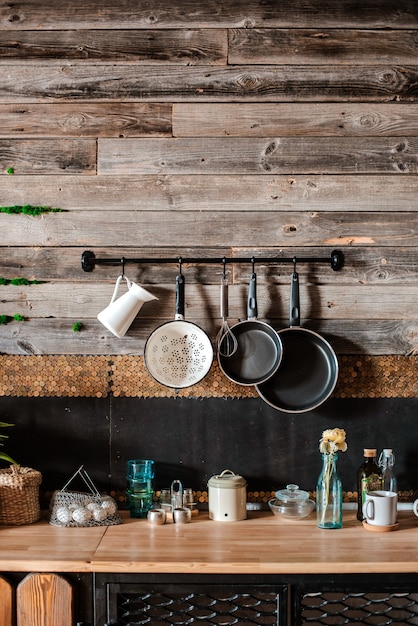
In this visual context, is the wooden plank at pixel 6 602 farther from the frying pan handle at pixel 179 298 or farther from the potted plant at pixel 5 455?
the frying pan handle at pixel 179 298

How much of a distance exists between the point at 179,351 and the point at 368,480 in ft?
2.56

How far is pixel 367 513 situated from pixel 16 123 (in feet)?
6.02

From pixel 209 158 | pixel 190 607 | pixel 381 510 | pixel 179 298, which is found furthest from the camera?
pixel 209 158

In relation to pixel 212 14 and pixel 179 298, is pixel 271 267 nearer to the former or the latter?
pixel 179 298

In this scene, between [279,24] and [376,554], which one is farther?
[279,24]

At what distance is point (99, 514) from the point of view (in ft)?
7.55

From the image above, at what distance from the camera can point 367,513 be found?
7.46ft

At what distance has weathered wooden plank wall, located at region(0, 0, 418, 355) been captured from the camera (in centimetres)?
256

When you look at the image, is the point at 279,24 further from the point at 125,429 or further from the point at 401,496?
Answer: the point at 401,496

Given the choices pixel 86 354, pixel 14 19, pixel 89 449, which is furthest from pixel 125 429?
pixel 14 19

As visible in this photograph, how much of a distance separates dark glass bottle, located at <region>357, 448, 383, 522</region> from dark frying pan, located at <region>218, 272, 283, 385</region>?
443mm

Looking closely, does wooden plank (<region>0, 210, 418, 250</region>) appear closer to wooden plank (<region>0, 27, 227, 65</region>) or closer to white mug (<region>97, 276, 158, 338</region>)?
white mug (<region>97, 276, 158, 338</region>)

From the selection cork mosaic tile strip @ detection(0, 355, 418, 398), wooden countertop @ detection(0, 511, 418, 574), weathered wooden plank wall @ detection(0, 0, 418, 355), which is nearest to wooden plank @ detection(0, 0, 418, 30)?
weathered wooden plank wall @ detection(0, 0, 418, 355)

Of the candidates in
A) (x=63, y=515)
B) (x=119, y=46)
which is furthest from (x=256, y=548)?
(x=119, y=46)
